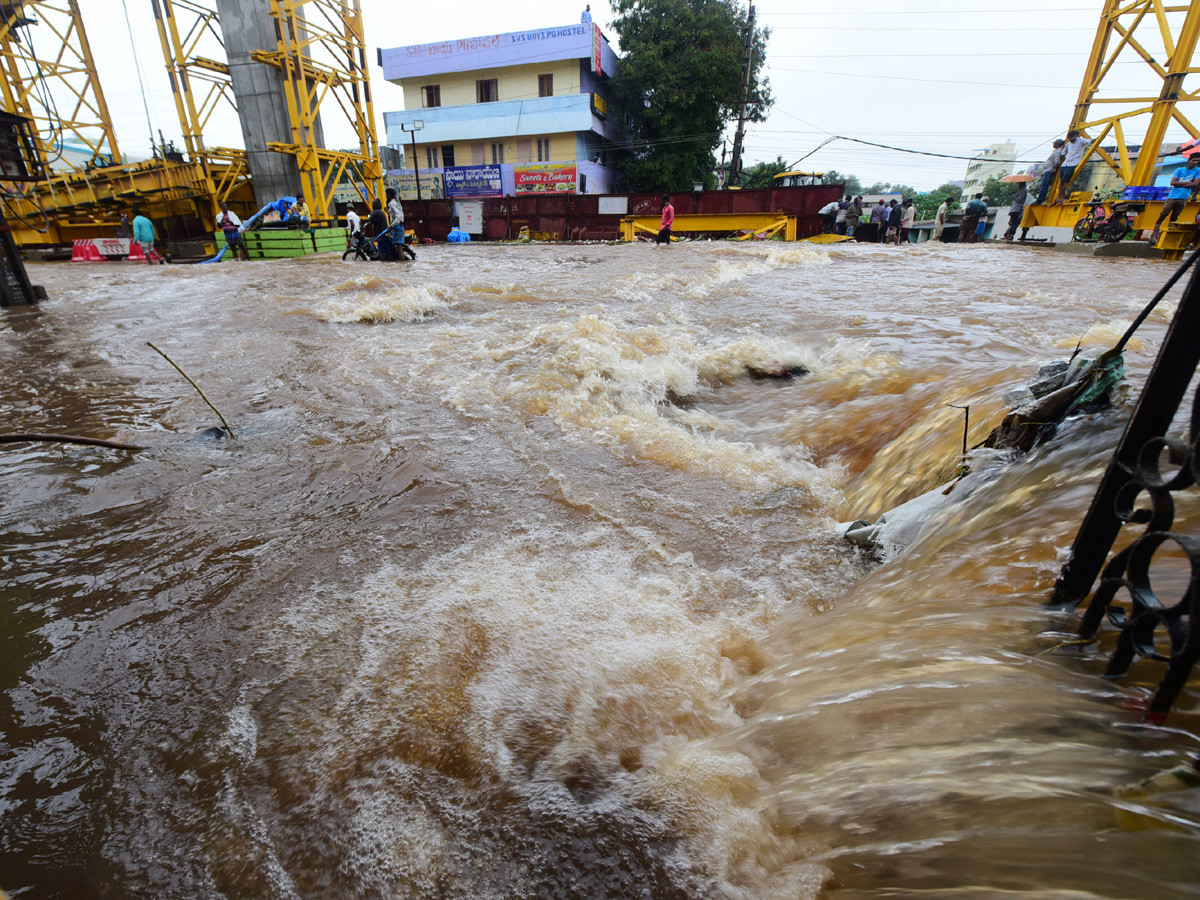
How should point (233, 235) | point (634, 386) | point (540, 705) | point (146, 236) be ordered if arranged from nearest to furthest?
point (540, 705) < point (634, 386) < point (146, 236) < point (233, 235)

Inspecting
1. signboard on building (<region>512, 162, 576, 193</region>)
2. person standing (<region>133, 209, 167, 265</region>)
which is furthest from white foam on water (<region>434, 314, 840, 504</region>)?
signboard on building (<region>512, 162, 576, 193</region>)

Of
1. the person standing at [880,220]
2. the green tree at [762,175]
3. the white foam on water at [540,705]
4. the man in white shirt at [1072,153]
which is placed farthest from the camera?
the green tree at [762,175]

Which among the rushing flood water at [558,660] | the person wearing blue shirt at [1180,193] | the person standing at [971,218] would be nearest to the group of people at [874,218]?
the person standing at [971,218]

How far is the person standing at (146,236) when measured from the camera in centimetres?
1543

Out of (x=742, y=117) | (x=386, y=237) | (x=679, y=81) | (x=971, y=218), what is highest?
(x=679, y=81)

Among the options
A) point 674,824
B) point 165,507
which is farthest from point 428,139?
point 674,824

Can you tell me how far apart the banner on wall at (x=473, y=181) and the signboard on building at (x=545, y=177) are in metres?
1.11

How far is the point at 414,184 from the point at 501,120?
20.8 feet

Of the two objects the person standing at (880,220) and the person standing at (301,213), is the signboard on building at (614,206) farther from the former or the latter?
the person standing at (301,213)

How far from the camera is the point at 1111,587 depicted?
123 cm

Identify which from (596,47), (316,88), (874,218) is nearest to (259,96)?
(316,88)

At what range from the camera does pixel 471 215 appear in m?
24.8

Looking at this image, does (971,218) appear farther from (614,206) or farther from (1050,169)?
→ (614,206)

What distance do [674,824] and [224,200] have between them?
2239 centimetres
